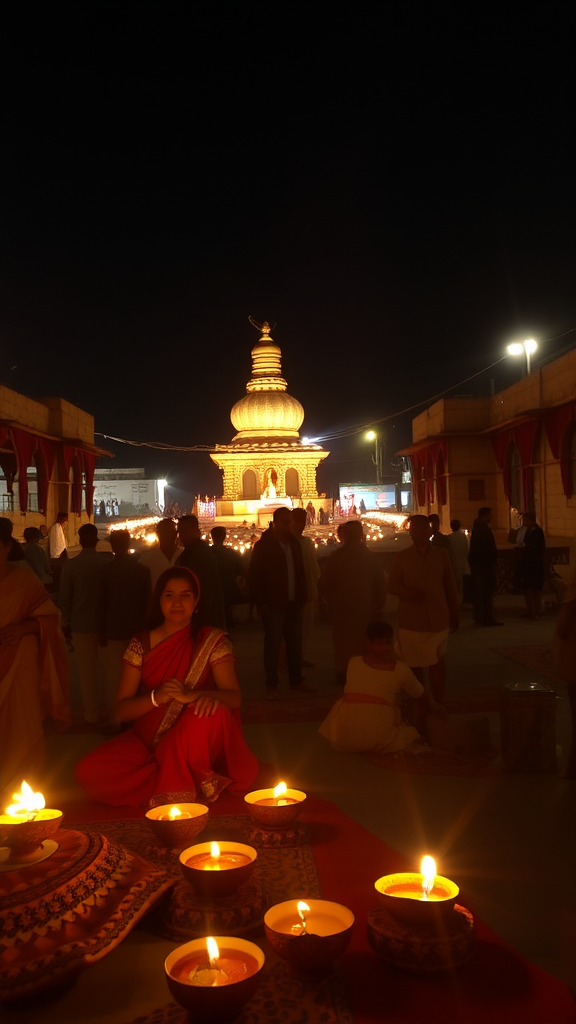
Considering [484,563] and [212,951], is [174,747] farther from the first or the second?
[484,563]

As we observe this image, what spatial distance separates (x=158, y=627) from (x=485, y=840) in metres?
2.17

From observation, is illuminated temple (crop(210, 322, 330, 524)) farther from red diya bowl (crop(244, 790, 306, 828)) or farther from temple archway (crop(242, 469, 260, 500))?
red diya bowl (crop(244, 790, 306, 828))

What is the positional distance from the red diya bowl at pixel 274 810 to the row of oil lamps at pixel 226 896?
0.39m

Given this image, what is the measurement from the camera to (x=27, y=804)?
3.68 meters

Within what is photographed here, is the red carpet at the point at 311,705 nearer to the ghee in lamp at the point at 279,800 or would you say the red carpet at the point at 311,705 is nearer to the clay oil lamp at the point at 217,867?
the ghee in lamp at the point at 279,800

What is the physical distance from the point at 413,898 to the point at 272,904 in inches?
32.2

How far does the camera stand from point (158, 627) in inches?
209

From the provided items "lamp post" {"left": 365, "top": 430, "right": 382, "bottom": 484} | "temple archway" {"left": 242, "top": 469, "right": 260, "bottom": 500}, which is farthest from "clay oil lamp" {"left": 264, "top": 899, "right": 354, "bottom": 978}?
"lamp post" {"left": 365, "top": 430, "right": 382, "bottom": 484}

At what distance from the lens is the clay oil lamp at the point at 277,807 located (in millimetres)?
4387

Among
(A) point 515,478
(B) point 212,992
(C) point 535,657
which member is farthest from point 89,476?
(B) point 212,992

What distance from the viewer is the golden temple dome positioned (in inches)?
1855

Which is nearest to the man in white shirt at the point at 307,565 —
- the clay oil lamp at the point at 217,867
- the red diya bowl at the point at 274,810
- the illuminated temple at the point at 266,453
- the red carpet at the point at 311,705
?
the red carpet at the point at 311,705

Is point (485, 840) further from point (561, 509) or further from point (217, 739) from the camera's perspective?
point (561, 509)

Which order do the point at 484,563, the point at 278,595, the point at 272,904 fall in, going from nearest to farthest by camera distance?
1. the point at 272,904
2. the point at 278,595
3. the point at 484,563
